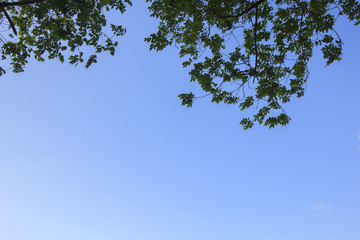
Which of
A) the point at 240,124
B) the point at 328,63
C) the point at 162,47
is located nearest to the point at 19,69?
the point at 162,47

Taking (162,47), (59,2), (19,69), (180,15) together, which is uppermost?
(180,15)

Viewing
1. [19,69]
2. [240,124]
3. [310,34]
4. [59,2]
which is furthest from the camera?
[240,124]

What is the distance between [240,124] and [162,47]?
136 inches

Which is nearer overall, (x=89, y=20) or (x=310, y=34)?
(x=310, y=34)

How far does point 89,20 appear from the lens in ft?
23.6

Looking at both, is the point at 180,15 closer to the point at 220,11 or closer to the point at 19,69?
the point at 220,11

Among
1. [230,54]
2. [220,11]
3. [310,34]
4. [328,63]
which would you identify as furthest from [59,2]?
[328,63]

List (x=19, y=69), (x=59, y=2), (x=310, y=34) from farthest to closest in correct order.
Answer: (x=19, y=69) → (x=310, y=34) → (x=59, y=2)

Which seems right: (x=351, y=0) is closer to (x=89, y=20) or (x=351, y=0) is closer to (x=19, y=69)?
(x=89, y=20)

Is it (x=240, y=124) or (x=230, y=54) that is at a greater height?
(x=230, y=54)

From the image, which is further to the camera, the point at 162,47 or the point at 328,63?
the point at 162,47

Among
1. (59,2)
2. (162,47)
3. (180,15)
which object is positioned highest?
(180,15)

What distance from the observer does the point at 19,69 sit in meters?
7.17

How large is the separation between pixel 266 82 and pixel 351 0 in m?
2.95
